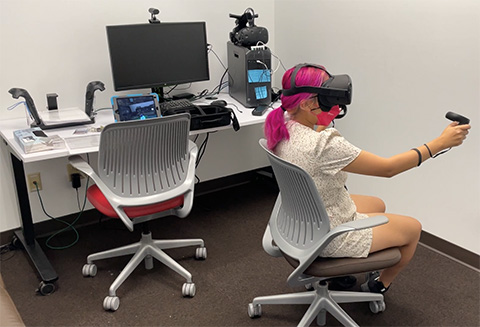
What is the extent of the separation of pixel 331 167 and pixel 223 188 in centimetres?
198

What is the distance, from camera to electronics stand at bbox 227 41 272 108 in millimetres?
2879

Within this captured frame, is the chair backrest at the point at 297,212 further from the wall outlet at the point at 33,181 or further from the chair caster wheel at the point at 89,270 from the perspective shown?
the wall outlet at the point at 33,181

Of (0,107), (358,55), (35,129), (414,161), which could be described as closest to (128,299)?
(35,129)

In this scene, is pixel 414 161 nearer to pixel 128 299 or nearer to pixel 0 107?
pixel 128 299

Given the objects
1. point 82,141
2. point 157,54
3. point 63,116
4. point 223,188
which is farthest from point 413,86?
point 63,116

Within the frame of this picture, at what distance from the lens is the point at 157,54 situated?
2799 millimetres

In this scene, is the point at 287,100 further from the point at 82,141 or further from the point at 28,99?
the point at 28,99

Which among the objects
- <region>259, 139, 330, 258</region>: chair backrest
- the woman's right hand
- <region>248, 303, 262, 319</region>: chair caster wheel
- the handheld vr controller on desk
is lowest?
<region>248, 303, 262, 319</region>: chair caster wheel

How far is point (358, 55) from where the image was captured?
2898 mm

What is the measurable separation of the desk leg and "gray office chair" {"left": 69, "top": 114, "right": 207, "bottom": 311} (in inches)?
14.7

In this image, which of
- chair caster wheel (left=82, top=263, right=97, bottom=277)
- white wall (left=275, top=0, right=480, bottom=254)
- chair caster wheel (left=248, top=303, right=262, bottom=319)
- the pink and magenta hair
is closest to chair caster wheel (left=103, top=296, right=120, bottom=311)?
chair caster wheel (left=82, top=263, right=97, bottom=277)

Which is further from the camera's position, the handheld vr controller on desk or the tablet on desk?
the tablet on desk

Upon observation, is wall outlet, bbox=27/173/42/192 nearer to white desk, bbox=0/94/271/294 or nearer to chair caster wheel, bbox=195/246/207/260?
white desk, bbox=0/94/271/294

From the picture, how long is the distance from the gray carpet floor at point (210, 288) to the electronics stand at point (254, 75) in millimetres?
809
